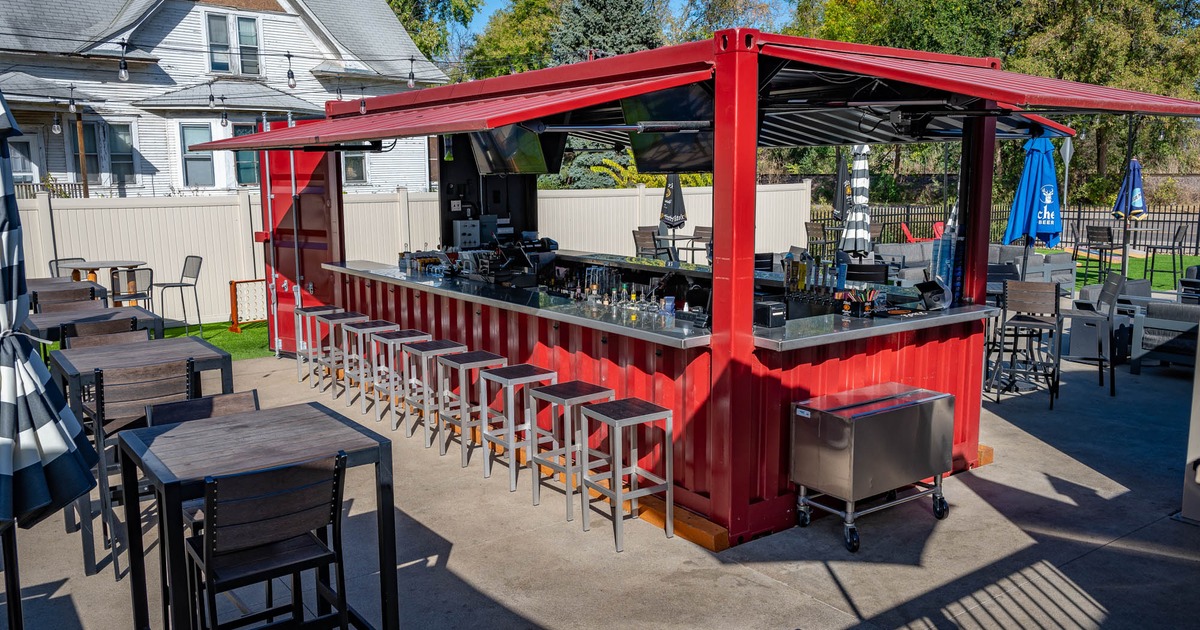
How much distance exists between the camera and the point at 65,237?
1191 centimetres

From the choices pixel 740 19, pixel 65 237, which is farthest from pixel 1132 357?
pixel 740 19

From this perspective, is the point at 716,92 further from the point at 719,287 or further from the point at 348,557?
the point at 348,557

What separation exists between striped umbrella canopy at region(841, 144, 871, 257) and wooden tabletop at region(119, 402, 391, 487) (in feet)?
27.5

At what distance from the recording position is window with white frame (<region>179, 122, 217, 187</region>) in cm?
2027

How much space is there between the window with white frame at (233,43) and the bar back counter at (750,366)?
1654 centimetres

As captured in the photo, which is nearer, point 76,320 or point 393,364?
point 76,320

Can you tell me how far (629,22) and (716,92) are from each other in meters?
17.8

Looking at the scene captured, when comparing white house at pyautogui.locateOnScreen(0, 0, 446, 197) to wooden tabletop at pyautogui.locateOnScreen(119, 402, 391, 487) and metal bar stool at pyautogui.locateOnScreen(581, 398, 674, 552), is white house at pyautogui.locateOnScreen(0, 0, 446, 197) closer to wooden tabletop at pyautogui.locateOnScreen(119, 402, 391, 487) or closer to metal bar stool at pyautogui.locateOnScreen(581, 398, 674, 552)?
metal bar stool at pyautogui.locateOnScreen(581, 398, 674, 552)

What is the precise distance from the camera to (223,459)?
3494 mm

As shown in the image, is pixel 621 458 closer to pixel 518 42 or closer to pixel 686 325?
pixel 686 325

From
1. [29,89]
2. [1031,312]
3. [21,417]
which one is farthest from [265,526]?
[29,89]

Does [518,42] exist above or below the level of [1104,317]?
above

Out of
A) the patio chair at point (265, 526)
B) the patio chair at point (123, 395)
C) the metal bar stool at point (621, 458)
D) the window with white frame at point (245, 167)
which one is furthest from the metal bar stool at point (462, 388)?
the window with white frame at point (245, 167)

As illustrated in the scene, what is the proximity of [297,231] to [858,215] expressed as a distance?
6.71 m
